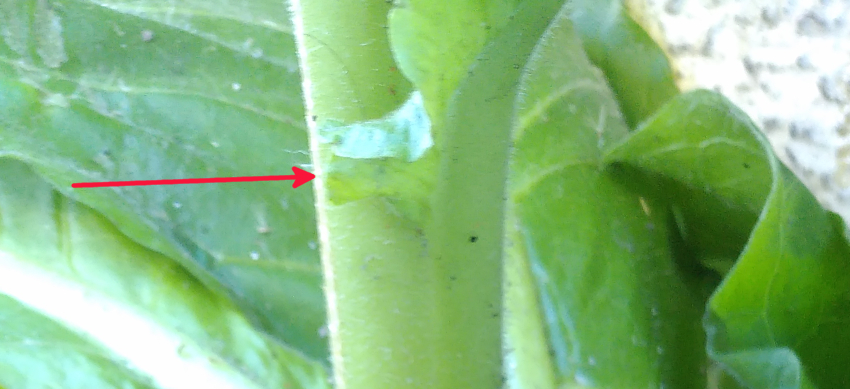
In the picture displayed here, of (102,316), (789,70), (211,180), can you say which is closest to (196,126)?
(211,180)

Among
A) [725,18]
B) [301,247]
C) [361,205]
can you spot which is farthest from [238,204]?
[725,18]

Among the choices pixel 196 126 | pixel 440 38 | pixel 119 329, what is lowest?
pixel 119 329

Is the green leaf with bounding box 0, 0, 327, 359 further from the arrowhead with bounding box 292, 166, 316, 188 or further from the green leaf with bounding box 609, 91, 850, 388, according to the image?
the green leaf with bounding box 609, 91, 850, 388

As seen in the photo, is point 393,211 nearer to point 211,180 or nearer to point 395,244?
point 395,244

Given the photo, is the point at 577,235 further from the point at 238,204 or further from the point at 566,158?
the point at 238,204

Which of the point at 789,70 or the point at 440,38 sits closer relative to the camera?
the point at 440,38

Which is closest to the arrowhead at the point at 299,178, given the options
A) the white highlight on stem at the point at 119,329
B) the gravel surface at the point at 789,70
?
the white highlight on stem at the point at 119,329

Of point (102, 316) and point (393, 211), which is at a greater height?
point (393, 211)
